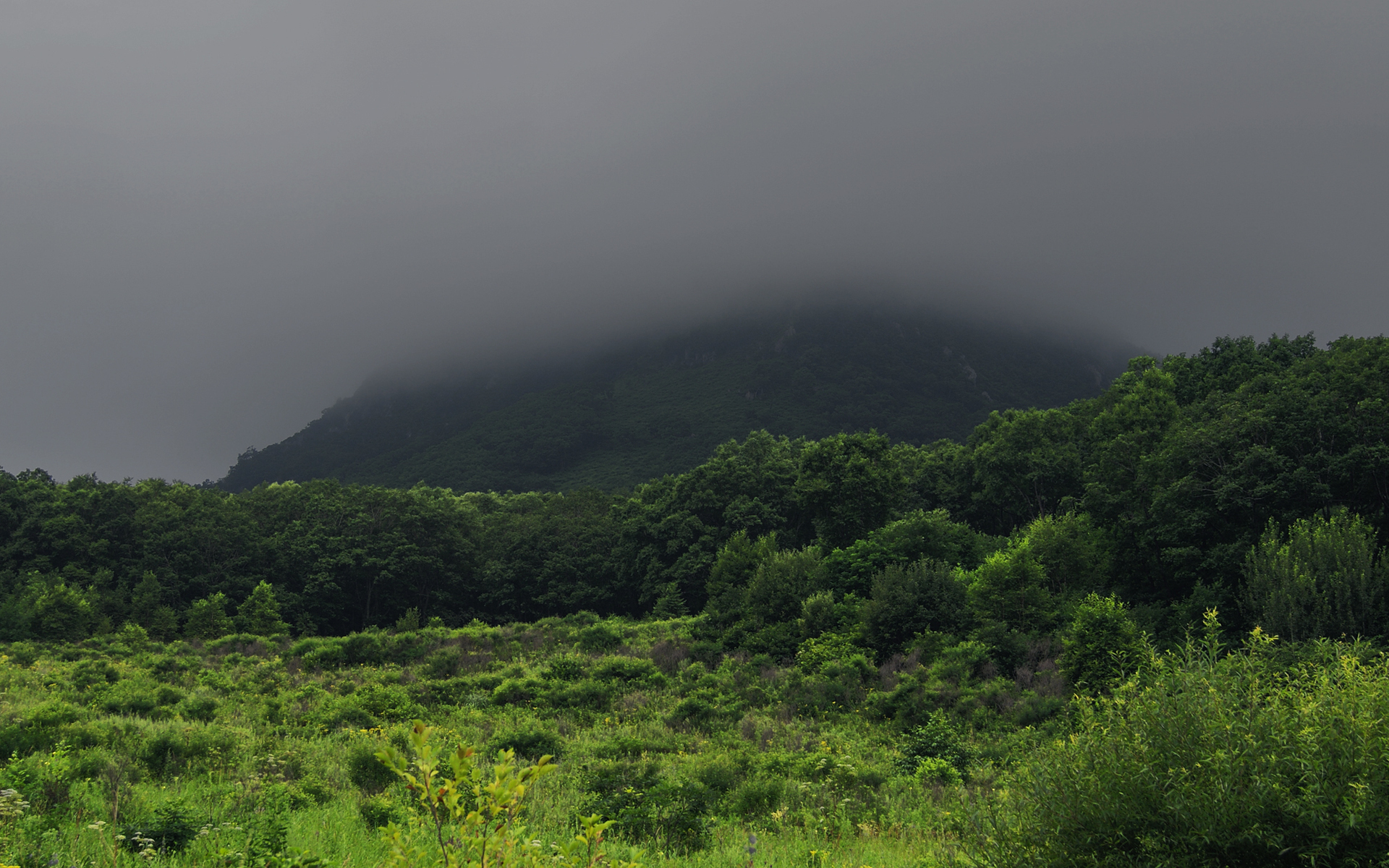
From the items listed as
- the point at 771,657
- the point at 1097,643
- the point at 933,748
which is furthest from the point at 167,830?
the point at 771,657

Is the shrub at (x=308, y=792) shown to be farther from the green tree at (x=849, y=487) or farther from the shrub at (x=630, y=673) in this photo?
the green tree at (x=849, y=487)

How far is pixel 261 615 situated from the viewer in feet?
141

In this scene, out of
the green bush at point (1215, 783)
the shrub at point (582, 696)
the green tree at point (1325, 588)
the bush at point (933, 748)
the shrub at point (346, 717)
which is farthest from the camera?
the shrub at point (582, 696)

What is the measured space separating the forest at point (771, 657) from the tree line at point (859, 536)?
0.65 ft

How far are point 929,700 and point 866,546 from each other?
12834 millimetres

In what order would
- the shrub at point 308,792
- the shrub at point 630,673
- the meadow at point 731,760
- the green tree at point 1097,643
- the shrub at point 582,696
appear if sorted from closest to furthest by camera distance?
the meadow at point 731,760 → the shrub at point 308,792 → the green tree at point 1097,643 → the shrub at point 582,696 → the shrub at point 630,673

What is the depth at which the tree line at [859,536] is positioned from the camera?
986 inches

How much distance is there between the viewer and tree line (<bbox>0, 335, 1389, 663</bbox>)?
2505 centimetres

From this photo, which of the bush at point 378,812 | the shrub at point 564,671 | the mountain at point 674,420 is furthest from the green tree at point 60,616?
the mountain at point 674,420

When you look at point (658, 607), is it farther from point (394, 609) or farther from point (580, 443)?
point (580, 443)

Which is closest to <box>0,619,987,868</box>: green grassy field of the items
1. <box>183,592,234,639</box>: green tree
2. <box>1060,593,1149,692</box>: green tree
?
<box>1060,593,1149,692</box>: green tree

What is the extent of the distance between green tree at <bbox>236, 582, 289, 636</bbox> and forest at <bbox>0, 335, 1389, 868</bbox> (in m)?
0.21

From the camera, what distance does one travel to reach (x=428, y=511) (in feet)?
189

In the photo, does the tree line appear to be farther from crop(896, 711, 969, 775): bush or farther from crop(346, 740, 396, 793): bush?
crop(346, 740, 396, 793): bush
